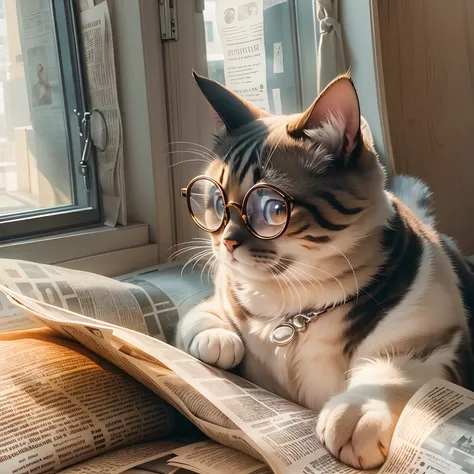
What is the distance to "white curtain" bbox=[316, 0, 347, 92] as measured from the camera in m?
1.25

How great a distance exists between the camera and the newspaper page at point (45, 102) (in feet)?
5.04

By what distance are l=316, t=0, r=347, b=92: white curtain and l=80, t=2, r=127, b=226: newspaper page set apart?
0.56 metres

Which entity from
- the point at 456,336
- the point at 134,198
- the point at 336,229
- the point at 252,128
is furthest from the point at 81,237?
the point at 456,336

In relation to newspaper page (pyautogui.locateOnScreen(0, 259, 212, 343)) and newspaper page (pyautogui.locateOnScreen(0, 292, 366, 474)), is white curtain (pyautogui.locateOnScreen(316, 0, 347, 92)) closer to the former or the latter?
newspaper page (pyautogui.locateOnScreen(0, 259, 212, 343))

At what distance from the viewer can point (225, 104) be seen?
0.92m

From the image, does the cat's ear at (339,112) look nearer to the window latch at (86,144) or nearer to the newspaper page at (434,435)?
the newspaper page at (434,435)

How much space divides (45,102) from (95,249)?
0.43m

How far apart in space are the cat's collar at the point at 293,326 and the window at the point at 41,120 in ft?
2.78

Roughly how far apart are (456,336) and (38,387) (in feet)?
2.05

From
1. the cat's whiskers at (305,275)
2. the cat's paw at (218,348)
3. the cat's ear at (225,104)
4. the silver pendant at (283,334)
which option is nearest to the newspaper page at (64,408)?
the cat's paw at (218,348)

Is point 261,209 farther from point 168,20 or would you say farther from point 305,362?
point 168,20

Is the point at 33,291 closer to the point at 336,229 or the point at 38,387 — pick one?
the point at 38,387

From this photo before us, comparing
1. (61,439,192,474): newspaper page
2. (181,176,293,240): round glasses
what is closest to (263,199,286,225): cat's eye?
(181,176,293,240): round glasses

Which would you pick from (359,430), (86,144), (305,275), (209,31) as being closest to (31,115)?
(86,144)
